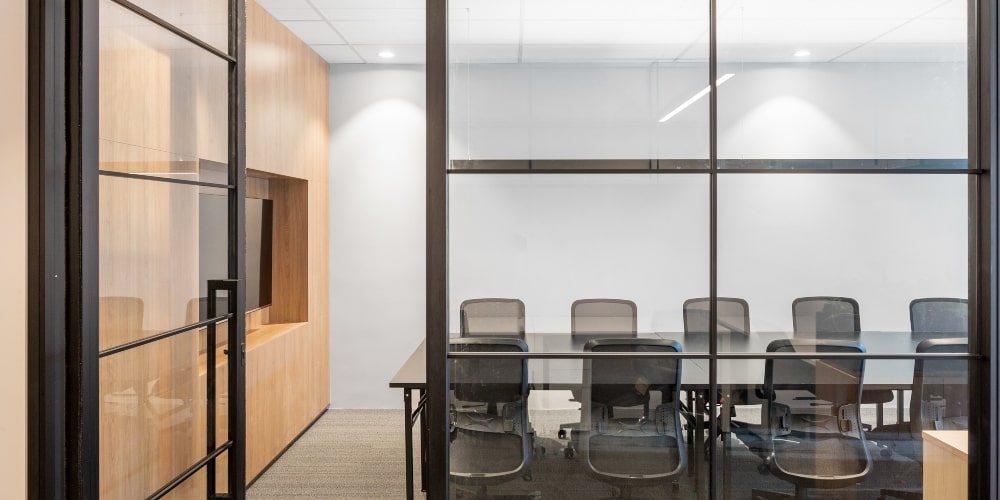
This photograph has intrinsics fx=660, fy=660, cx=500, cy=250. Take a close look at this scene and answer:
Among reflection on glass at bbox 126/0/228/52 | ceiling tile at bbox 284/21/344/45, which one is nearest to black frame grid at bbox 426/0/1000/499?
reflection on glass at bbox 126/0/228/52

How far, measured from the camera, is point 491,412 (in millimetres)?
1677

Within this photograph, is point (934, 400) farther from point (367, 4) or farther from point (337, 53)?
point (337, 53)

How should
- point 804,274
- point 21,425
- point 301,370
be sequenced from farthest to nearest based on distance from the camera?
1. point 301,370
2. point 804,274
3. point 21,425

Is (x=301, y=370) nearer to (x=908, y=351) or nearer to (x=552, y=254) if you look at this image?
(x=552, y=254)

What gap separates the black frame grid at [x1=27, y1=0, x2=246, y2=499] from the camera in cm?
152

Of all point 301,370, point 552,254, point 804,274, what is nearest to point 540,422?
point 552,254

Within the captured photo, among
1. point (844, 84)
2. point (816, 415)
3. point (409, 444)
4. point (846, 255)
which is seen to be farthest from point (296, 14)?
point (816, 415)

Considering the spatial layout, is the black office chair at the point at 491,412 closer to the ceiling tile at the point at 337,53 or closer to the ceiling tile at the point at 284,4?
the ceiling tile at the point at 284,4

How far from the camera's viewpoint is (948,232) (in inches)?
65.7

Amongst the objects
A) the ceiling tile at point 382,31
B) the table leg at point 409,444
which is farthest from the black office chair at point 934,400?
the ceiling tile at point 382,31

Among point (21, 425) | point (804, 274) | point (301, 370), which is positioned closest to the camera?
point (21, 425)

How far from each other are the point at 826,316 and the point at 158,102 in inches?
72.4

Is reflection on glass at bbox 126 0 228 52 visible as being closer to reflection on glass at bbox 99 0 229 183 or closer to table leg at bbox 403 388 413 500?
reflection on glass at bbox 99 0 229 183

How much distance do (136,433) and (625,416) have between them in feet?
4.21
